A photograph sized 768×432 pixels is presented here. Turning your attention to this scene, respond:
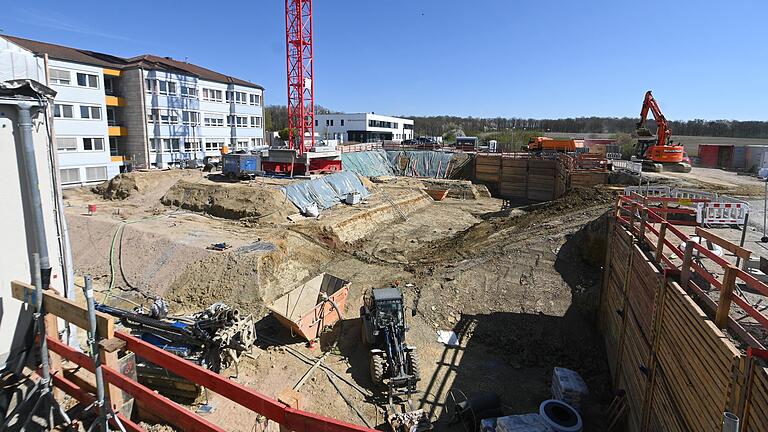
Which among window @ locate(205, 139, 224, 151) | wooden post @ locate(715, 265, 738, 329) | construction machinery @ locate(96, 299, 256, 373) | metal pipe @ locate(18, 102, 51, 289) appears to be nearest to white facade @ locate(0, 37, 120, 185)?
window @ locate(205, 139, 224, 151)

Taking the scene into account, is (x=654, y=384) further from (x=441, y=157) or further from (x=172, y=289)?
(x=441, y=157)

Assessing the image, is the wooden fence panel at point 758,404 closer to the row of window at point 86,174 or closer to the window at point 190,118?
the row of window at point 86,174

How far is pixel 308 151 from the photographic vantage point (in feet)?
115

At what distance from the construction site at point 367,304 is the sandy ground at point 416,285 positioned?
78mm

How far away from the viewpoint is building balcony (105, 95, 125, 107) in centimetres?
3862

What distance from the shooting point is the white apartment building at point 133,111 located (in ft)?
113

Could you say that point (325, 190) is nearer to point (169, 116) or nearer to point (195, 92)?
point (169, 116)

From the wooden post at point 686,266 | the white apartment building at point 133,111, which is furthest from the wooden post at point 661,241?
the white apartment building at point 133,111

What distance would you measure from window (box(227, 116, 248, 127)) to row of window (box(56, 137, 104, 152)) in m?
15.8

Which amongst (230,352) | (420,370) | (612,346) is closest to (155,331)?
(230,352)

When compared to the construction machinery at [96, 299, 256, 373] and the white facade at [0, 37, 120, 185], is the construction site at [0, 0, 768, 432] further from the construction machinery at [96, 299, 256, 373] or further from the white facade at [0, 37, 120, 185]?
the white facade at [0, 37, 120, 185]

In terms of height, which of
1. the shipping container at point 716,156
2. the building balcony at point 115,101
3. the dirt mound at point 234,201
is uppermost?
the building balcony at point 115,101

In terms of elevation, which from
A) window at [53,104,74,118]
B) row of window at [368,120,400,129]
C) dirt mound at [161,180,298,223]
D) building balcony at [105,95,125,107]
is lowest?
dirt mound at [161,180,298,223]

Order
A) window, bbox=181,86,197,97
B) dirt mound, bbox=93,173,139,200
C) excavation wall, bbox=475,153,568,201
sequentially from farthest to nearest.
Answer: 1. window, bbox=181,86,197,97
2. excavation wall, bbox=475,153,568,201
3. dirt mound, bbox=93,173,139,200
